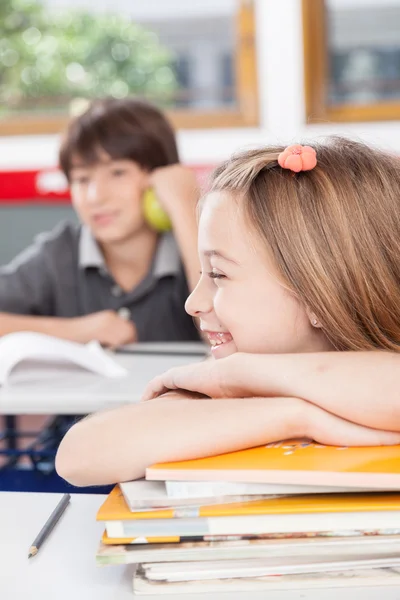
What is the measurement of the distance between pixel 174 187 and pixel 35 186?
1.33m

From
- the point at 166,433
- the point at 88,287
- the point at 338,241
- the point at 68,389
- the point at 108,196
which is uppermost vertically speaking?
the point at 338,241

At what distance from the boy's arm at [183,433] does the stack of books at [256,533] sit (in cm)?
5

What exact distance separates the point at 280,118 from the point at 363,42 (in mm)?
490

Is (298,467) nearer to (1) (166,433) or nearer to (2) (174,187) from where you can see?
(1) (166,433)

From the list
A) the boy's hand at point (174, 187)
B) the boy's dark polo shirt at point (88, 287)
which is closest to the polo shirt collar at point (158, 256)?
the boy's dark polo shirt at point (88, 287)

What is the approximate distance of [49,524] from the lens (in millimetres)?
812

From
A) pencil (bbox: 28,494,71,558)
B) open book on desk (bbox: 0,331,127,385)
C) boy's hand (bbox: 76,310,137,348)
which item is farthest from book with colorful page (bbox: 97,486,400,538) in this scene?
boy's hand (bbox: 76,310,137,348)

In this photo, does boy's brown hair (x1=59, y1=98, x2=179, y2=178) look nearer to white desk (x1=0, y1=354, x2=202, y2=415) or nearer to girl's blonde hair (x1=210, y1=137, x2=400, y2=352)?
white desk (x1=0, y1=354, x2=202, y2=415)

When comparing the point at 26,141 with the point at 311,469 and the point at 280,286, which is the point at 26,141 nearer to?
the point at 280,286

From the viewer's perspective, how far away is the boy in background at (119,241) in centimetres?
218

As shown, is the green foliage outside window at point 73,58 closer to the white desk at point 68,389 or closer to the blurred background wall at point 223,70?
the blurred background wall at point 223,70

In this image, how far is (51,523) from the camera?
2.68 feet

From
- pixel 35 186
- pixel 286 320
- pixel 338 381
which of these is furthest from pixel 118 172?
pixel 338 381

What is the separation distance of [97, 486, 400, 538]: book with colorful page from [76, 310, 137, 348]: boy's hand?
1.22 m
